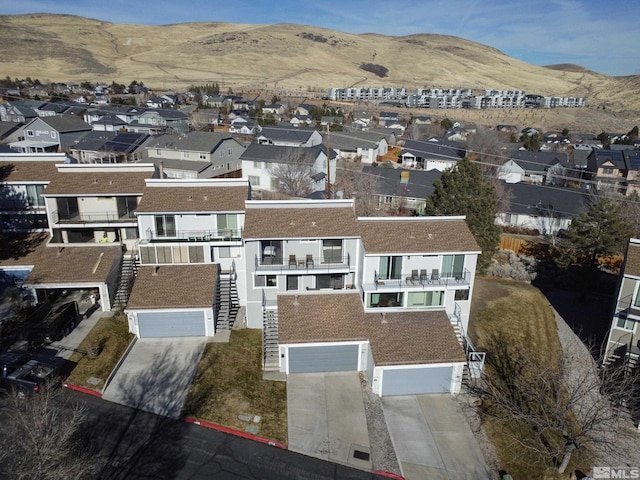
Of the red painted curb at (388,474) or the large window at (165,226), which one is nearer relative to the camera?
the red painted curb at (388,474)

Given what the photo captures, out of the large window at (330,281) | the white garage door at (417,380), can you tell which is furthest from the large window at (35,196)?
the white garage door at (417,380)

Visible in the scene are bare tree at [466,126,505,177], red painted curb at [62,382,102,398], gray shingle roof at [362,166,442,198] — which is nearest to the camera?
red painted curb at [62,382,102,398]

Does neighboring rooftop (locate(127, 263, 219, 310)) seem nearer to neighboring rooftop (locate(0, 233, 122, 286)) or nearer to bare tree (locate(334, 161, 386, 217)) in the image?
neighboring rooftop (locate(0, 233, 122, 286))

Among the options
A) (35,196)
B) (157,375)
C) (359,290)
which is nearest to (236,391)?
(157,375)

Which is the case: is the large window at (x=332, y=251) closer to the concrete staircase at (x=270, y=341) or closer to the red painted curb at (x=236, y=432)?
the concrete staircase at (x=270, y=341)

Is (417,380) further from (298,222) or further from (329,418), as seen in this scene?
(298,222)

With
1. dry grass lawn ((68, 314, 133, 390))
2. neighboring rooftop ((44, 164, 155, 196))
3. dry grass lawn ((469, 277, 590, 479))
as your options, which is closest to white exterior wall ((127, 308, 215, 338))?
dry grass lawn ((68, 314, 133, 390))
